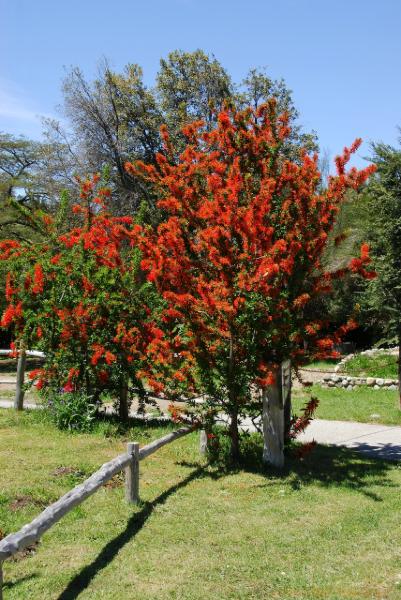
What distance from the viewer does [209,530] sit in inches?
246

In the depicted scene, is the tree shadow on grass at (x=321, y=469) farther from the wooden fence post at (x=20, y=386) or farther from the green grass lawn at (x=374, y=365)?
the green grass lawn at (x=374, y=365)

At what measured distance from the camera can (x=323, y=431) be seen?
446 inches

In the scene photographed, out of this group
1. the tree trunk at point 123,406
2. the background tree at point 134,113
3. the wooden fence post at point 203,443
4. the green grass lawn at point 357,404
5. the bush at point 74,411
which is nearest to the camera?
the wooden fence post at point 203,443

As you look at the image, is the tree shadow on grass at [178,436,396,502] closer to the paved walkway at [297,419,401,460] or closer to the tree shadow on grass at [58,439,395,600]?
the tree shadow on grass at [58,439,395,600]

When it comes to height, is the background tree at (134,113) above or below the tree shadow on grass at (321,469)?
above

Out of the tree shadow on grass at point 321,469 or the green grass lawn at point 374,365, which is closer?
the tree shadow on grass at point 321,469

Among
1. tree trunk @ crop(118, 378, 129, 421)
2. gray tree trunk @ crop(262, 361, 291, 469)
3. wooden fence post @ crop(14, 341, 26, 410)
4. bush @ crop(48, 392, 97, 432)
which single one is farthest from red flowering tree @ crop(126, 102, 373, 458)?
wooden fence post @ crop(14, 341, 26, 410)

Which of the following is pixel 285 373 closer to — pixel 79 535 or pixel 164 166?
pixel 164 166

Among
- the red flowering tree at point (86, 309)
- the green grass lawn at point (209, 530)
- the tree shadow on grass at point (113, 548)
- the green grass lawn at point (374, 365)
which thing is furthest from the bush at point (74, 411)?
the green grass lawn at point (374, 365)

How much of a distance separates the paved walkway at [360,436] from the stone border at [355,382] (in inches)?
192

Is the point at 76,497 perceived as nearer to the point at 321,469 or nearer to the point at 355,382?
the point at 321,469

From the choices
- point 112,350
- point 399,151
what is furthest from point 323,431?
point 399,151

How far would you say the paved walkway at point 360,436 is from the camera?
986cm

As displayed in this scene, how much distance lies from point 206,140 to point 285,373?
3.53 metres
